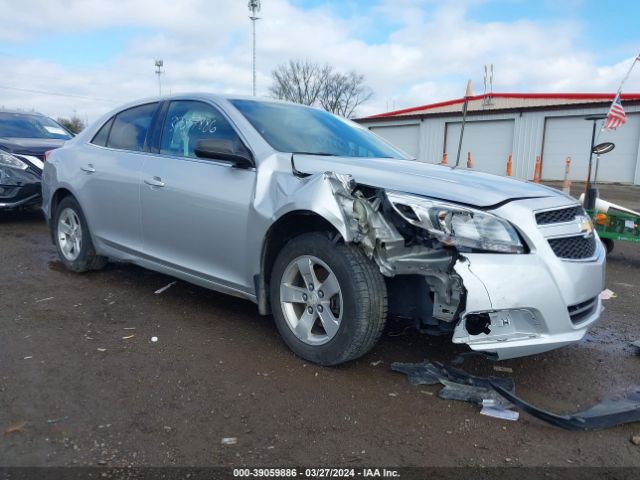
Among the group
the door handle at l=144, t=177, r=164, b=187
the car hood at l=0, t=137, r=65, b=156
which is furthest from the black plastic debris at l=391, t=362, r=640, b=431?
the car hood at l=0, t=137, r=65, b=156

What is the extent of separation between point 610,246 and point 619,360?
363 cm

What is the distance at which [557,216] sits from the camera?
2.87 m

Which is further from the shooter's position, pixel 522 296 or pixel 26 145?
pixel 26 145

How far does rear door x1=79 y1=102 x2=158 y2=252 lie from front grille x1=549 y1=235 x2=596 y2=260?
3.02 m

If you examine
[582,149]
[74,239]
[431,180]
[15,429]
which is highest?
[582,149]

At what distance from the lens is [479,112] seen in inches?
984

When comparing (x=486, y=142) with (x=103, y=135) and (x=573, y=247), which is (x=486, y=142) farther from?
(x=573, y=247)

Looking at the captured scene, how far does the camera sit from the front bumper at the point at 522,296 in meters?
2.55

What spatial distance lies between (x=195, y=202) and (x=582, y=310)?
250 centimetres

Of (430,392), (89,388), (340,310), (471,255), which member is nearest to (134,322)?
(89,388)

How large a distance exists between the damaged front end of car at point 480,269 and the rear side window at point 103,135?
2.82 m

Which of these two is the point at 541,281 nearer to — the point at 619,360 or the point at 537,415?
the point at 537,415

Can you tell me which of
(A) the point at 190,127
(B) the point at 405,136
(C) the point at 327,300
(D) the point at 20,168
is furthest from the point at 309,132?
(B) the point at 405,136

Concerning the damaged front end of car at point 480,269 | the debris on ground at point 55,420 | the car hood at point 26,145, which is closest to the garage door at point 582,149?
the car hood at point 26,145
